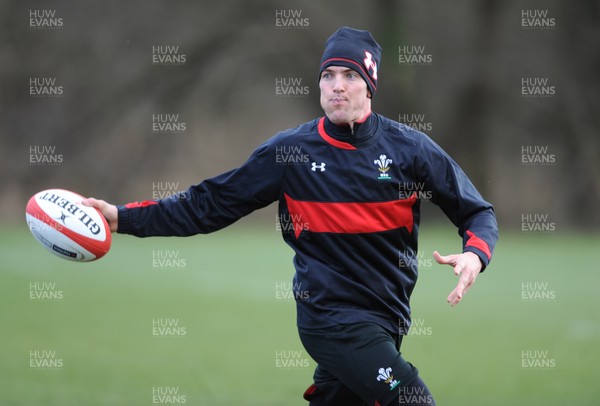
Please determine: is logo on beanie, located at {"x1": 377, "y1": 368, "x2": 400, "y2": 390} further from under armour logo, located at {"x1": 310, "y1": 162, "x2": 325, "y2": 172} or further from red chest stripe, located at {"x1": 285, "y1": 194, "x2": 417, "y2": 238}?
under armour logo, located at {"x1": 310, "y1": 162, "x2": 325, "y2": 172}

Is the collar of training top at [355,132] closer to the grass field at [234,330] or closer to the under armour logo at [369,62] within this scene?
the under armour logo at [369,62]

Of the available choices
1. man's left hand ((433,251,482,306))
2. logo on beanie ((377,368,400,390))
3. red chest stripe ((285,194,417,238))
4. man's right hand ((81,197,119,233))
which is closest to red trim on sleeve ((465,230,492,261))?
man's left hand ((433,251,482,306))

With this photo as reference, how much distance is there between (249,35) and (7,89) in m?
5.21

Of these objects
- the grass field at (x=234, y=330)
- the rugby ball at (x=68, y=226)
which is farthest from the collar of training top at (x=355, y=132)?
the grass field at (x=234, y=330)

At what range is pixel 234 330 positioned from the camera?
8.74 metres

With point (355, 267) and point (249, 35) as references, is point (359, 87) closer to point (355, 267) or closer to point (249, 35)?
point (355, 267)

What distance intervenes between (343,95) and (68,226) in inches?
52.8

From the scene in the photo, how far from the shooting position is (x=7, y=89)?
67.1 ft

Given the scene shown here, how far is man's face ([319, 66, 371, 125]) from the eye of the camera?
164 inches

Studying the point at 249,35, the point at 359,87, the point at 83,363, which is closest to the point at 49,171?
the point at 249,35

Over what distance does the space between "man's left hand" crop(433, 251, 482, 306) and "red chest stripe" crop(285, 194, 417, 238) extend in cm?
38

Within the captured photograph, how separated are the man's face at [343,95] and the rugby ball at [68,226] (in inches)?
44.6

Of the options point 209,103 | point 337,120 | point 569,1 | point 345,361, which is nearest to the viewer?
point 345,361

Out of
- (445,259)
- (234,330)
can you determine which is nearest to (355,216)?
(445,259)
